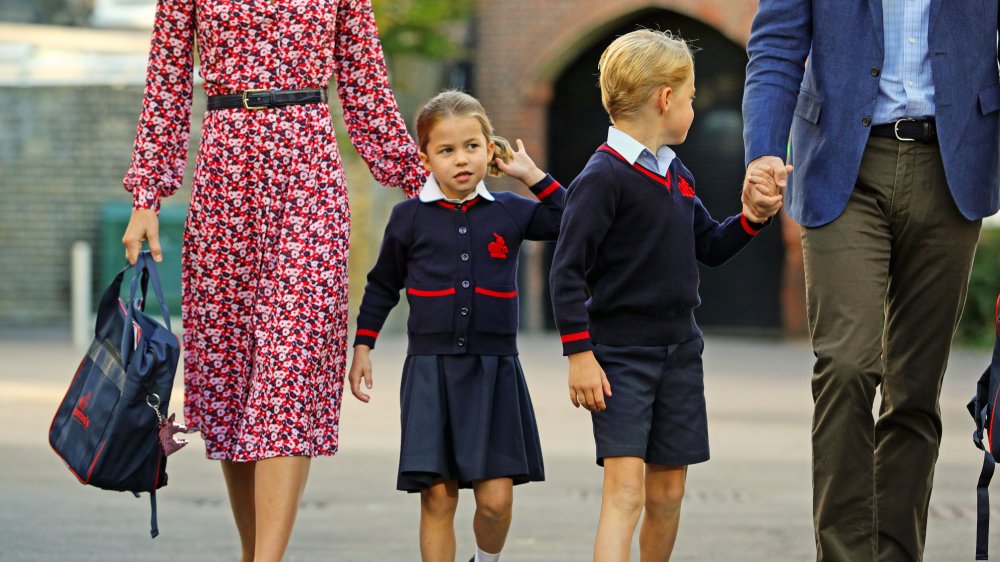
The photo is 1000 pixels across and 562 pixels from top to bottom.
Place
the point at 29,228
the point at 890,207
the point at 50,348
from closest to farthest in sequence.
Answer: the point at 890,207, the point at 50,348, the point at 29,228

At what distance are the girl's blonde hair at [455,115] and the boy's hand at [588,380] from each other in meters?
0.71

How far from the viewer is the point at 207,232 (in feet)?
15.8

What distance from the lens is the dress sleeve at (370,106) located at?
499cm

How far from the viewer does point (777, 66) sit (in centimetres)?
458

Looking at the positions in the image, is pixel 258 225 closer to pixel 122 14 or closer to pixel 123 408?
pixel 123 408

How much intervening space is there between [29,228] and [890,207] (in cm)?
1499

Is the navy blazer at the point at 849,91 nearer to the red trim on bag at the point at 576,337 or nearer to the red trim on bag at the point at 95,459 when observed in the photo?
the red trim on bag at the point at 576,337

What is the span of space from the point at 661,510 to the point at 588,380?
0.46 m

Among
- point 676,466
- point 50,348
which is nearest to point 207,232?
point 676,466

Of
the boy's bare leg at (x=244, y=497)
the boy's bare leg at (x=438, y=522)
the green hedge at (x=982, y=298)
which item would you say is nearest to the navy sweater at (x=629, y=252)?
the boy's bare leg at (x=438, y=522)

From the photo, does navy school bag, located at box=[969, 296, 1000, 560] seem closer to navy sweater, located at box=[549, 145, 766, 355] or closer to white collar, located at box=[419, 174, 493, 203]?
navy sweater, located at box=[549, 145, 766, 355]

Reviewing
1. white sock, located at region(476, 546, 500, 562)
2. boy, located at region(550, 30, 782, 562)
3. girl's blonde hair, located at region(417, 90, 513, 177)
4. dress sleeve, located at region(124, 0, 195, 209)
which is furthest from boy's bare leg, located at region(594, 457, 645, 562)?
dress sleeve, located at region(124, 0, 195, 209)

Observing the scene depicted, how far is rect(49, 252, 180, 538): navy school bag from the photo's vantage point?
464 cm

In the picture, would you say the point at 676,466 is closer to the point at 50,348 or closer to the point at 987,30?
the point at 987,30
